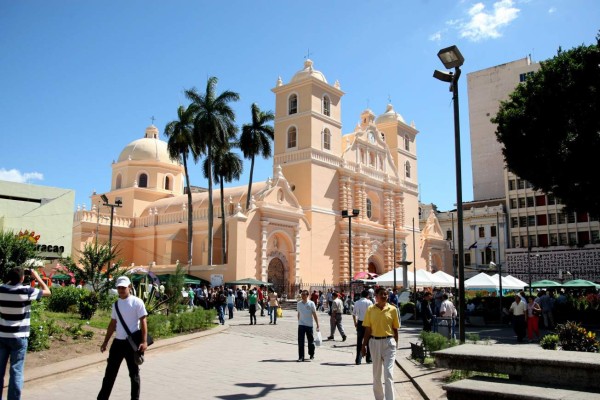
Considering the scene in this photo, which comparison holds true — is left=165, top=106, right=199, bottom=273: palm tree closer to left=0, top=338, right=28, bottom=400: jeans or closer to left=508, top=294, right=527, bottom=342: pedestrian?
left=508, top=294, right=527, bottom=342: pedestrian

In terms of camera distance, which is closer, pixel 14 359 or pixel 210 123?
pixel 14 359

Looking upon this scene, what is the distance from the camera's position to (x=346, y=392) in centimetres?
817

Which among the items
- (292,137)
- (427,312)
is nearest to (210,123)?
(292,137)

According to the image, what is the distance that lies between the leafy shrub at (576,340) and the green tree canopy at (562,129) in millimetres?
16226

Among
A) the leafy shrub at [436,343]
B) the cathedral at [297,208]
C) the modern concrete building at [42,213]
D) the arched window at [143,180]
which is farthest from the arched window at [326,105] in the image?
the leafy shrub at [436,343]

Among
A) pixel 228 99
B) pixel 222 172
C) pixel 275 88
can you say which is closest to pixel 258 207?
pixel 222 172

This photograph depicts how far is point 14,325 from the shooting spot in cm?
632

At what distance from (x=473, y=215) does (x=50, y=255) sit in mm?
43957

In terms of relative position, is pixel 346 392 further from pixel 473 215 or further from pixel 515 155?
pixel 473 215

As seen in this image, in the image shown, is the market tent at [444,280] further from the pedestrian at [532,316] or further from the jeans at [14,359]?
the jeans at [14,359]

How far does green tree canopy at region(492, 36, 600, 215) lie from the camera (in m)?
22.6

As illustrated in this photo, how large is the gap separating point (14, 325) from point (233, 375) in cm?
428

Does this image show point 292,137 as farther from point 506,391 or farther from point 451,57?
point 506,391

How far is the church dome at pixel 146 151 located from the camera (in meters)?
49.5
